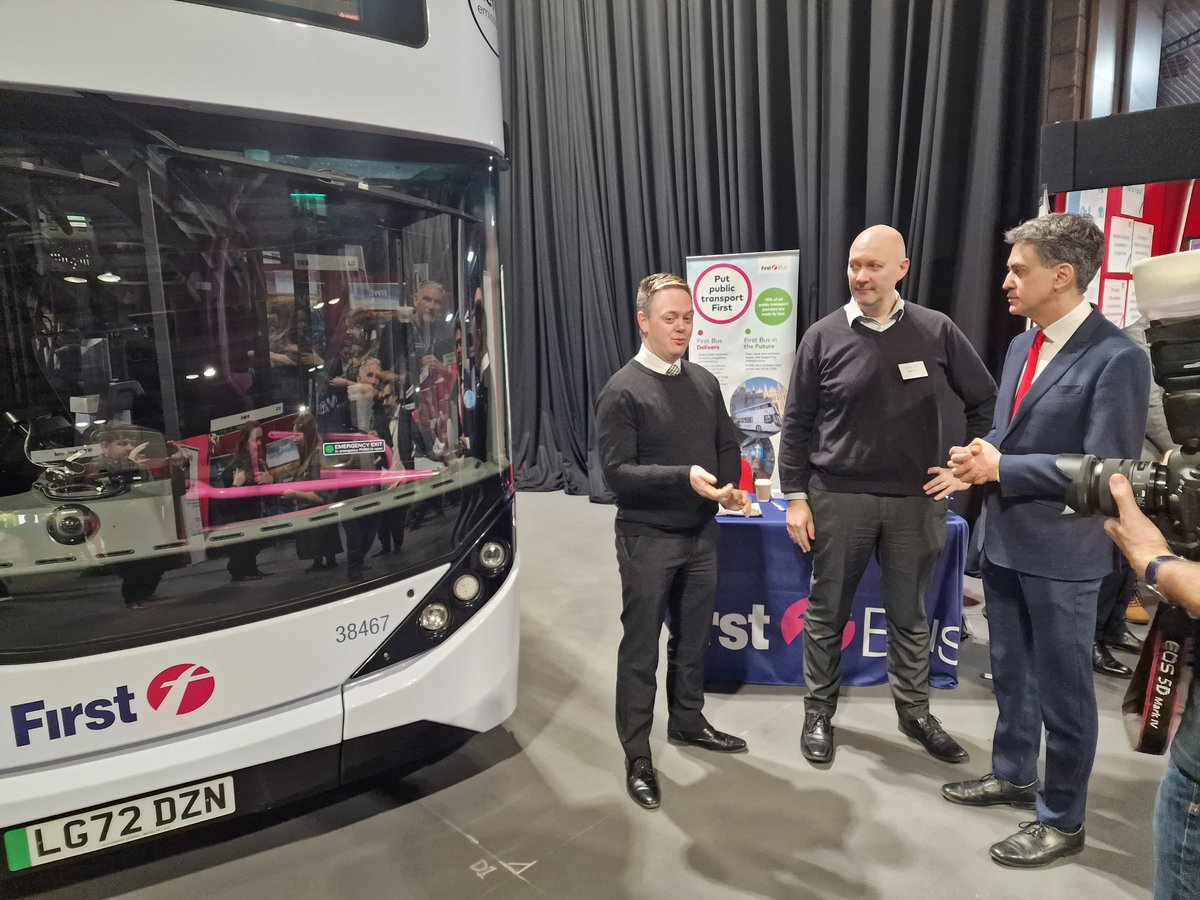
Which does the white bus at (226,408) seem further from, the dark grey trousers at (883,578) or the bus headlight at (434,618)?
the dark grey trousers at (883,578)

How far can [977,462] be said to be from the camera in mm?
1815

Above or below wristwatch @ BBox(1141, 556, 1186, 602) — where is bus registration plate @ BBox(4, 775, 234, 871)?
below

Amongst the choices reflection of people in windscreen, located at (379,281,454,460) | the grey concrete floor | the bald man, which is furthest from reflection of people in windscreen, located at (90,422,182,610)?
the bald man

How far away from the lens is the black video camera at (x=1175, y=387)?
37.7 inches

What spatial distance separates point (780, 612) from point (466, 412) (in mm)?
1469

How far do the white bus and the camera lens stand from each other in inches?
56.9

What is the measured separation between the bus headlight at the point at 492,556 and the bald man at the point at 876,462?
955mm

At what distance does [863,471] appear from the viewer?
2.36m

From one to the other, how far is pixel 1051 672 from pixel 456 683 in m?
1.49

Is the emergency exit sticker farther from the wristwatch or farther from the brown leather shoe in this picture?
the brown leather shoe

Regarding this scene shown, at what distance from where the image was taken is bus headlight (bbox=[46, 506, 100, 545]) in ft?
5.42

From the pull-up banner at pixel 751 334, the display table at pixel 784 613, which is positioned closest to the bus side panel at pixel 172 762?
the display table at pixel 784 613

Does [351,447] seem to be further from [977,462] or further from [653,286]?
[977,462]

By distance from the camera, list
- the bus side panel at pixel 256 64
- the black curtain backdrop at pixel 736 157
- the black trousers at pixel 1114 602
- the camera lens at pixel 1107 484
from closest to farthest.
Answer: the camera lens at pixel 1107 484
the bus side panel at pixel 256 64
the black trousers at pixel 1114 602
the black curtain backdrop at pixel 736 157
